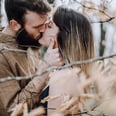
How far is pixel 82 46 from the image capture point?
8.73 feet

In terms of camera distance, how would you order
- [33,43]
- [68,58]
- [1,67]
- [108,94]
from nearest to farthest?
1. [108,94]
2. [68,58]
3. [1,67]
4. [33,43]

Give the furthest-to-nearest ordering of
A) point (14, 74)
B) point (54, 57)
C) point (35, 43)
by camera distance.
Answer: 1. point (35, 43)
2. point (14, 74)
3. point (54, 57)

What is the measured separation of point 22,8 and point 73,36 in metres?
0.50

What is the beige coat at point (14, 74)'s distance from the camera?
8.91 feet

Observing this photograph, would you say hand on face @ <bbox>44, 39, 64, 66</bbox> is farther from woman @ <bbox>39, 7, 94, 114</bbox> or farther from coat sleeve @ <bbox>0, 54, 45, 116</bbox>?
coat sleeve @ <bbox>0, 54, 45, 116</bbox>

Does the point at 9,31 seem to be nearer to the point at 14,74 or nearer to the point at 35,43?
the point at 35,43

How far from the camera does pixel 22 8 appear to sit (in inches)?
119

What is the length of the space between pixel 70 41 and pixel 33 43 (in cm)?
41

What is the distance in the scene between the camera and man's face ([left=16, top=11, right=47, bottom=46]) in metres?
2.94

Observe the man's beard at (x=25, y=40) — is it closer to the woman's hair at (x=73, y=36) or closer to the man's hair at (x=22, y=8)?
the man's hair at (x=22, y=8)

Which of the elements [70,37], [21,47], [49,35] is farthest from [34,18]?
[70,37]

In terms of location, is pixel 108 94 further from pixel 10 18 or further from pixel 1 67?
pixel 10 18

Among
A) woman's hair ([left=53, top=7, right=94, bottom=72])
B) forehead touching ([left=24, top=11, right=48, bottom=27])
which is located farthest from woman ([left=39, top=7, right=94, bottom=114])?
forehead touching ([left=24, top=11, right=48, bottom=27])

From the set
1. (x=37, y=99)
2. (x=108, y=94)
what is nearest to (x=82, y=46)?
(x=37, y=99)
